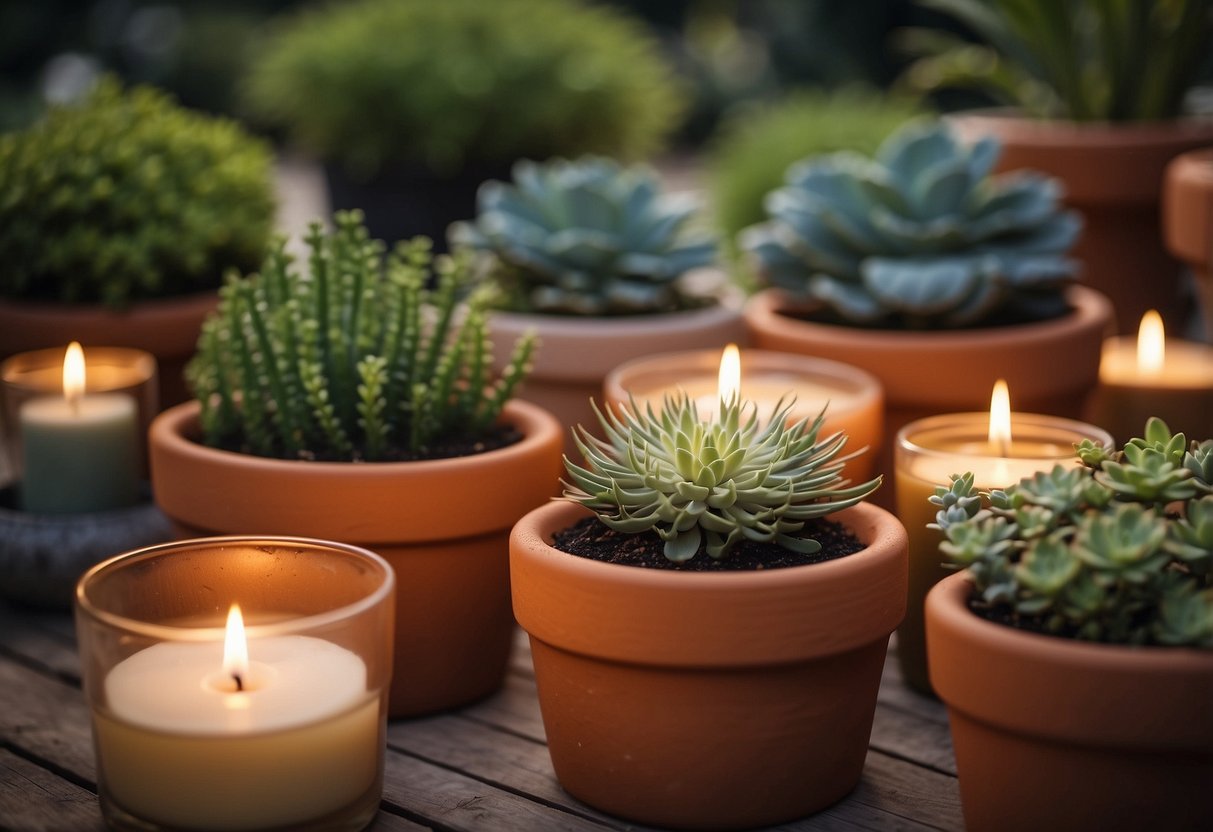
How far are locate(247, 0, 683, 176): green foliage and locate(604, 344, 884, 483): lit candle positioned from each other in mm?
1573

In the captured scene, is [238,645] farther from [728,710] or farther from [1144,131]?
[1144,131]

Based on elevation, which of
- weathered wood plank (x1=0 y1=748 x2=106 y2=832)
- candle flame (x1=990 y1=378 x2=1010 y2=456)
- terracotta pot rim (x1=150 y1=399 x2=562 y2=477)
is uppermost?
candle flame (x1=990 y1=378 x2=1010 y2=456)

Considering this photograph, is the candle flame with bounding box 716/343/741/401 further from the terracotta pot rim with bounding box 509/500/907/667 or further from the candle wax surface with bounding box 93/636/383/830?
the candle wax surface with bounding box 93/636/383/830

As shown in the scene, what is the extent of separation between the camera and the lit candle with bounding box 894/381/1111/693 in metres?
1.61

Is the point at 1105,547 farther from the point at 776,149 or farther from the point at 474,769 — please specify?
the point at 776,149

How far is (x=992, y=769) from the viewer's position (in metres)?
1.25

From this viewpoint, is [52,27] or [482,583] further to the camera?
[52,27]

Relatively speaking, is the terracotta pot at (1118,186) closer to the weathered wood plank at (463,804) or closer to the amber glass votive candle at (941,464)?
the amber glass votive candle at (941,464)

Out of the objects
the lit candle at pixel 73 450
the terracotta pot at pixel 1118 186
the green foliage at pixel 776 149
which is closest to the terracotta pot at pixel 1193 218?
the terracotta pot at pixel 1118 186

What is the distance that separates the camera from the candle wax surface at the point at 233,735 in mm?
1238

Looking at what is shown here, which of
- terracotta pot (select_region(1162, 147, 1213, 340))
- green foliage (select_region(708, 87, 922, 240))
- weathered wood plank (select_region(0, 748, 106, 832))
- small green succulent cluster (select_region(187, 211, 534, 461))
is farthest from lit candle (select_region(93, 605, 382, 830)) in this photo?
green foliage (select_region(708, 87, 922, 240))

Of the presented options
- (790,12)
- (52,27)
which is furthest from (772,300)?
(52,27)

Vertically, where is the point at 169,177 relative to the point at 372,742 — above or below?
above

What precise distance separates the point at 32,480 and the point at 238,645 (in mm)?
939
